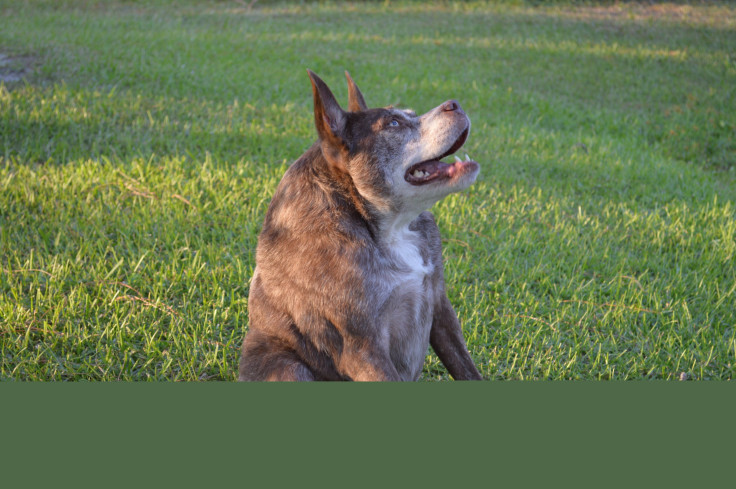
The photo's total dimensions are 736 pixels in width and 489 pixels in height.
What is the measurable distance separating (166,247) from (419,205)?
2.36 meters

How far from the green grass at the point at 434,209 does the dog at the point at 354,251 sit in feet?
2.89

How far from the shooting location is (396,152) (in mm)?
2715

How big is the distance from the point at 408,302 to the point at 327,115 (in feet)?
2.43

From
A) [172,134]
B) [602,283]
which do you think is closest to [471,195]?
[602,283]

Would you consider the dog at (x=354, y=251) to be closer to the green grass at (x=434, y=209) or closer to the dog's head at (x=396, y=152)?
the dog's head at (x=396, y=152)

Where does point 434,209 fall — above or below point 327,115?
below

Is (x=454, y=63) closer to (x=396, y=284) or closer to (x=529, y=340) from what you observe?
(x=529, y=340)

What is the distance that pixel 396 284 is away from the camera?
2.60 meters

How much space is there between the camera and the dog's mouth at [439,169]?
261cm

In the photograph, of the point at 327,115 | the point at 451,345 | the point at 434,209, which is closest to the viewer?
the point at 327,115

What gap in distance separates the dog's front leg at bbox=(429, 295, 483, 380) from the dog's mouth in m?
0.53

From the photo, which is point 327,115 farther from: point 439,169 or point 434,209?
point 434,209

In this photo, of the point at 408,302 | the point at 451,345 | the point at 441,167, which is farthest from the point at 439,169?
the point at 451,345

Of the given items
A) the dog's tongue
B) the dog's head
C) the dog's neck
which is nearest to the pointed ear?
the dog's head
